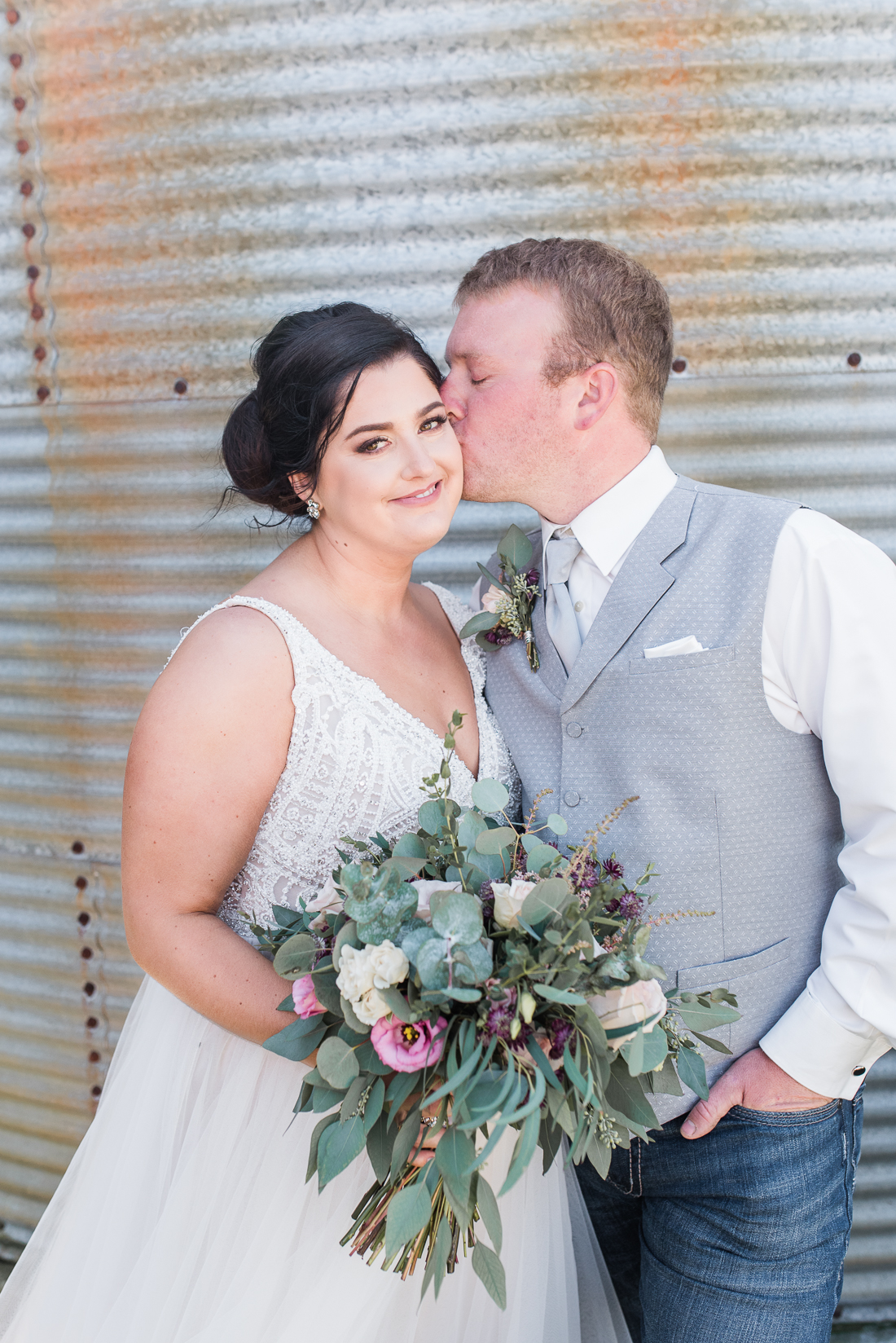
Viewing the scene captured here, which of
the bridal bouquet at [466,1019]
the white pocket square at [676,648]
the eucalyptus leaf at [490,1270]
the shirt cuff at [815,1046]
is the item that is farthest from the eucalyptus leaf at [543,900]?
the shirt cuff at [815,1046]

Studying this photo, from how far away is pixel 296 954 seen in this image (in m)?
1.55

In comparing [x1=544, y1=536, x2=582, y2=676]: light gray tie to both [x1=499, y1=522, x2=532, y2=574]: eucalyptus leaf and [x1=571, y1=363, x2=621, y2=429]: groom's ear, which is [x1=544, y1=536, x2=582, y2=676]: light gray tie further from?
[x1=571, y1=363, x2=621, y2=429]: groom's ear

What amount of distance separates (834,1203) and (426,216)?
2.58 m

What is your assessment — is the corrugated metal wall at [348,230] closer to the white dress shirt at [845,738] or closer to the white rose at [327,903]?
the white dress shirt at [845,738]

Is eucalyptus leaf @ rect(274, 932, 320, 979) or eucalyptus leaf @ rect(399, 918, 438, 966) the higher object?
eucalyptus leaf @ rect(399, 918, 438, 966)

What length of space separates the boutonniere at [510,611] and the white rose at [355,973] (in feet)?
2.91

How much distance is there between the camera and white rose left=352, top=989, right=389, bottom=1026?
1.39 meters

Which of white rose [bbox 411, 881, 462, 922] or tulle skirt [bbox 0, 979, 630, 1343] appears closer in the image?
white rose [bbox 411, 881, 462, 922]

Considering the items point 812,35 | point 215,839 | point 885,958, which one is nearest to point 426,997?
point 215,839

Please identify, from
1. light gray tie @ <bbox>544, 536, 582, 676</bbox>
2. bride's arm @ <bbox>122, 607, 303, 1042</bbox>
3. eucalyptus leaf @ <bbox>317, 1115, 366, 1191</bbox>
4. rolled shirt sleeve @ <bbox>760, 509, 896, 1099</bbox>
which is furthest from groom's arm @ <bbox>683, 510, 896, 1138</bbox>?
bride's arm @ <bbox>122, 607, 303, 1042</bbox>

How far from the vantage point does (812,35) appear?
2.44 meters

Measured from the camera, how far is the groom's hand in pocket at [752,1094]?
6.09ft

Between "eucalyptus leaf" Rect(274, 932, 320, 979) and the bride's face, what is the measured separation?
3.01 ft

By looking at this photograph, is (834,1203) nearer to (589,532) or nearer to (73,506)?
(589,532)
